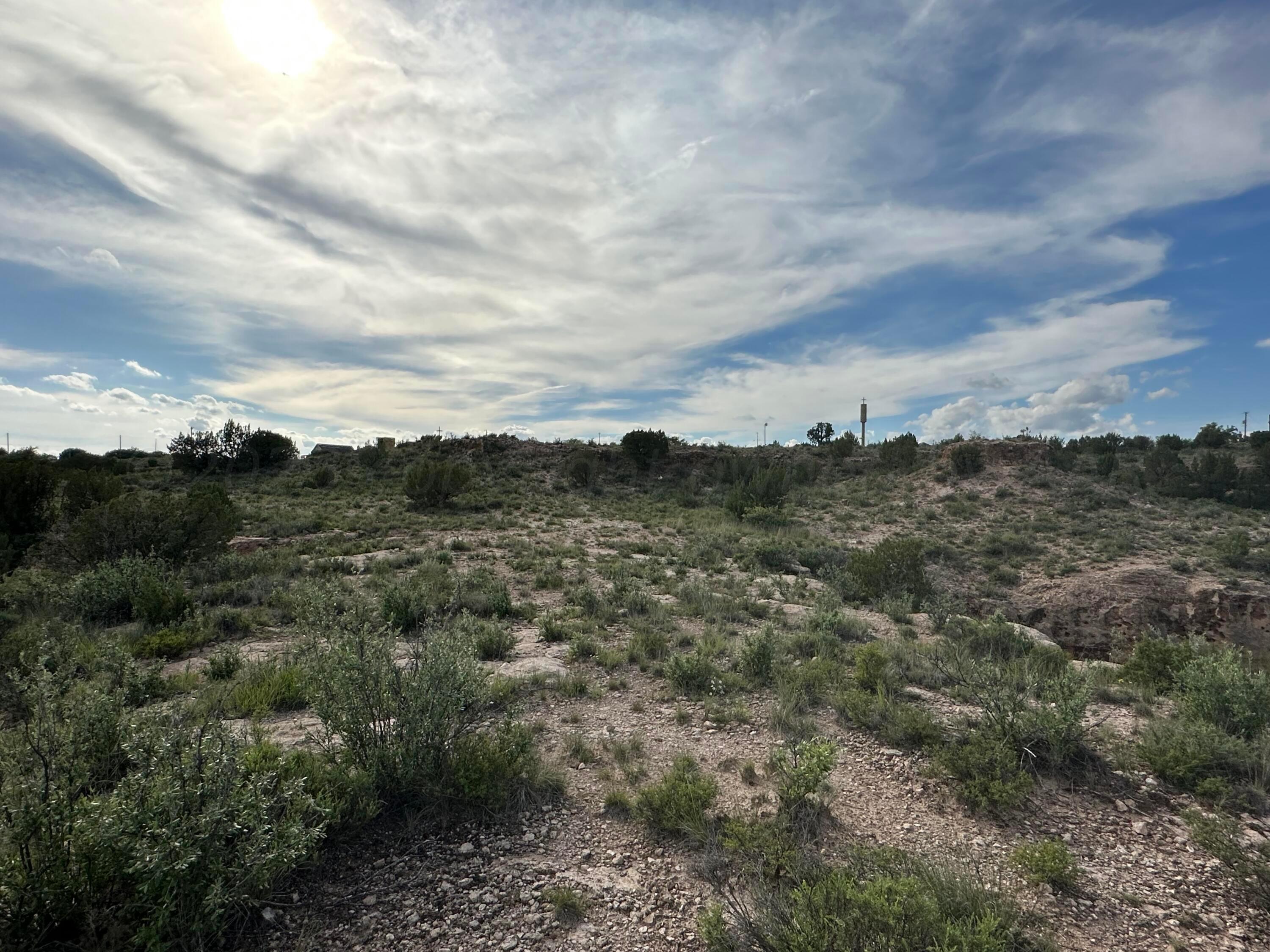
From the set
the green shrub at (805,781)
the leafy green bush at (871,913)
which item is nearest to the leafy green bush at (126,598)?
the green shrub at (805,781)

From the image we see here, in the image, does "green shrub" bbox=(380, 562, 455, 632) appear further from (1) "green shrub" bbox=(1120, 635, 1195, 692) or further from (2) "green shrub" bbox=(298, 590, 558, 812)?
(1) "green shrub" bbox=(1120, 635, 1195, 692)

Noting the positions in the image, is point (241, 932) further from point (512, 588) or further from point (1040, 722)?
point (512, 588)

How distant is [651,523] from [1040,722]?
1664 cm

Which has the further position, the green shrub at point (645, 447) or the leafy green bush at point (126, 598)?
the green shrub at point (645, 447)

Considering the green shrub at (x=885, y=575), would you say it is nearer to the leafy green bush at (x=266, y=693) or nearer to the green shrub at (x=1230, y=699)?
the green shrub at (x=1230, y=699)

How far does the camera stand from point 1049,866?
344 centimetres

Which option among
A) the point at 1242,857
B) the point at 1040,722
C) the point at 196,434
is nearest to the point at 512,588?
the point at 1040,722

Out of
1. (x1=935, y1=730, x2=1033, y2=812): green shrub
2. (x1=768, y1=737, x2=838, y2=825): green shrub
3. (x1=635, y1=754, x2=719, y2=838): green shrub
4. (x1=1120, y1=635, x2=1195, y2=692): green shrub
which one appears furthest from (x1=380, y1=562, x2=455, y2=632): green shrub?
(x1=1120, y1=635, x2=1195, y2=692): green shrub

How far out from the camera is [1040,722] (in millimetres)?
4840

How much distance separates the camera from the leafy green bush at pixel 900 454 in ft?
103

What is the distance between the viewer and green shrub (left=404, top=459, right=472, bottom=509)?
22.9 metres

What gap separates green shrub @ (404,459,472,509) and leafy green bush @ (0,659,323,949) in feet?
66.9

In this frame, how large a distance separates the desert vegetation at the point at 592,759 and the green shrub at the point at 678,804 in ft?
0.08

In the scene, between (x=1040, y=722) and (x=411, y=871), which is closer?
(x=411, y=871)
